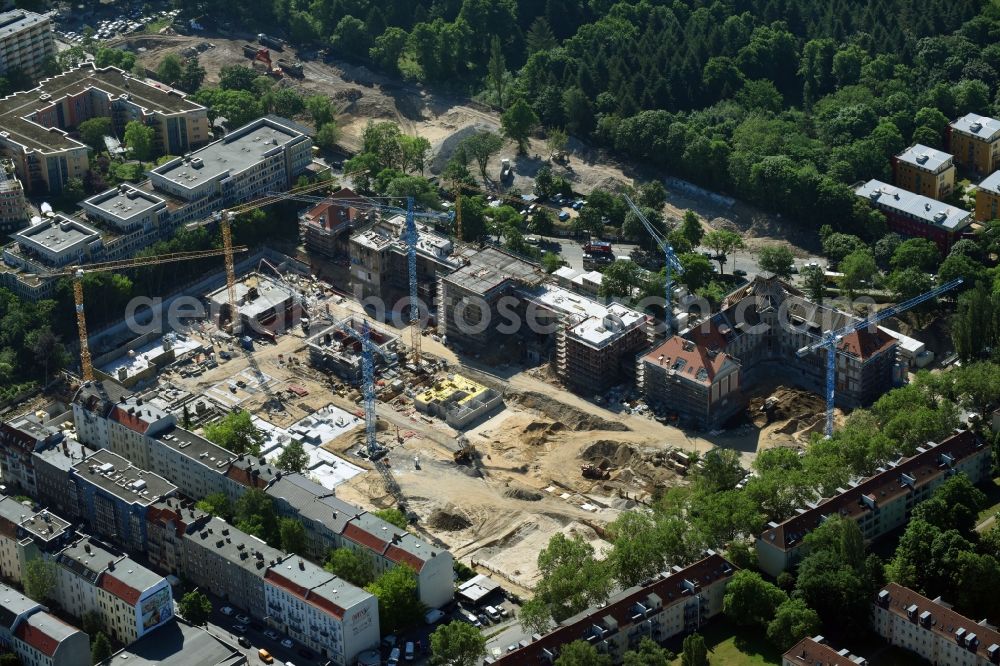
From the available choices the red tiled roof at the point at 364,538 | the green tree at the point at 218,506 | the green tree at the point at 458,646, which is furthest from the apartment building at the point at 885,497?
the green tree at the point at 218,506

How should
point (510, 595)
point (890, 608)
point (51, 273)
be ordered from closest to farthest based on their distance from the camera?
point (890, 608) < point (510, 595) < point (51, 273)

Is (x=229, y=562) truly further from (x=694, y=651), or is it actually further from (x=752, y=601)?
(x=752, y=601)

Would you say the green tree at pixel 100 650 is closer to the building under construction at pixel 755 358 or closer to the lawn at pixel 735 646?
the lawn at pixel 735 646

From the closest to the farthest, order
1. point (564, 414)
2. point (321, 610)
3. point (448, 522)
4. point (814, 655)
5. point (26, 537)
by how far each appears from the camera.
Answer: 1. point (814, 655)
2. point (321, 610)
3. point (26, 537)
4. point (448, 522)
5. point (564, 414)

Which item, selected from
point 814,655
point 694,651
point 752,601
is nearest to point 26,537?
point 694,651

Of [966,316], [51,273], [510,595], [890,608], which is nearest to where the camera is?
[890,608]

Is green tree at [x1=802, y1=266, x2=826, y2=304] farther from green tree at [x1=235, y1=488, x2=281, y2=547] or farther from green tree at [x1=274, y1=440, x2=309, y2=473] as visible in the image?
green tree at [x1=235, y1=488, x2=281, y2=547]

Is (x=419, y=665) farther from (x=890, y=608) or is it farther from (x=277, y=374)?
(x=277, y=374)

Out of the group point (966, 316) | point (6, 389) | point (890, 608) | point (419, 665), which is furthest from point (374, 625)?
point (966, 316)
